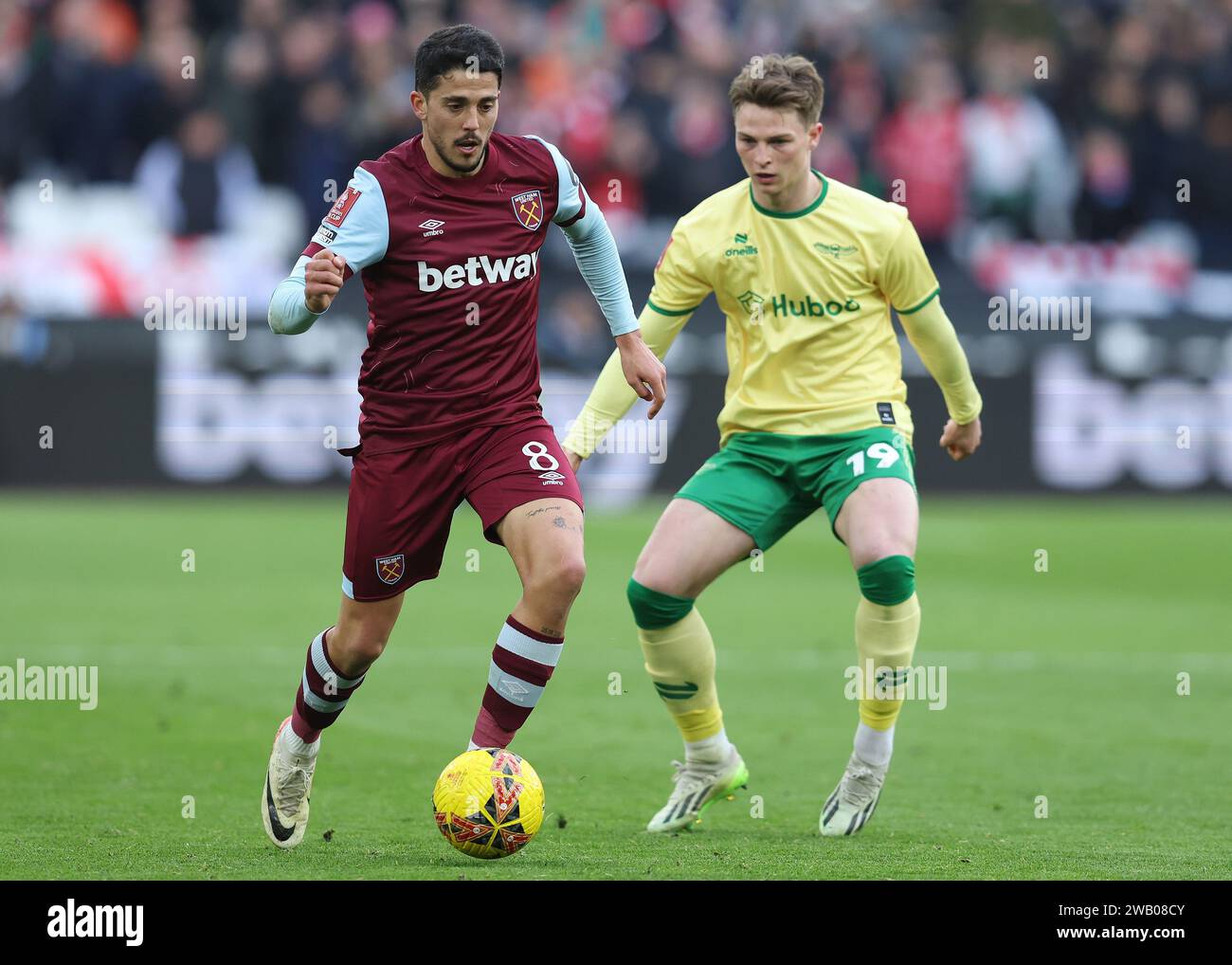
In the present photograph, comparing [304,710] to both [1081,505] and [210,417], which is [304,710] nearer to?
[210,417]

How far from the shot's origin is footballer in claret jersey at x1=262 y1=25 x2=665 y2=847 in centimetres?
602

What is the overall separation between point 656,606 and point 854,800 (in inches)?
35.9

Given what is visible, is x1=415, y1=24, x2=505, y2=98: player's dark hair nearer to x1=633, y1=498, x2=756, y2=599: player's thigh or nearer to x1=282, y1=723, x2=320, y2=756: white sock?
x1=633, y1=498, x2=756, y2=599: player's thigh

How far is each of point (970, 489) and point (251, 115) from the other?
26.3 ft

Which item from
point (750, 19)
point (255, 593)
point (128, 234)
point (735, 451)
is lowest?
point (255, 593)

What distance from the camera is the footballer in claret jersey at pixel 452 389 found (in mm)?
6020

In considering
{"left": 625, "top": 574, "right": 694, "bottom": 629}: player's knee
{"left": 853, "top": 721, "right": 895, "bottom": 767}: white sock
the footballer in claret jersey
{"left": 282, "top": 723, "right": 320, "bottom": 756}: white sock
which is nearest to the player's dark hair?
the footballer in claret jersey

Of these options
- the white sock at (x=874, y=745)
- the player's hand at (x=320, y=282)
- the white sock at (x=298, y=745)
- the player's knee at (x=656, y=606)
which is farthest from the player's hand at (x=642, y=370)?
the white sock at (x=298, y=745)

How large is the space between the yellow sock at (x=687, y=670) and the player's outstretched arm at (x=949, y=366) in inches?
42.2

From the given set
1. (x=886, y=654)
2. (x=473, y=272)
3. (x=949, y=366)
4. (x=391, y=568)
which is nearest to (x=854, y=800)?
(x=886, y=654)

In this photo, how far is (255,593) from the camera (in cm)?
1305

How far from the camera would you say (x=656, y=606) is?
6.71m

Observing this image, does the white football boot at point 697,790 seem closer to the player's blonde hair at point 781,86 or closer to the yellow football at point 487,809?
the yellow football at point 487,809

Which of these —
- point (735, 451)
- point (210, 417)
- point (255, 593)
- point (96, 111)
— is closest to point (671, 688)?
point (735, 451)
